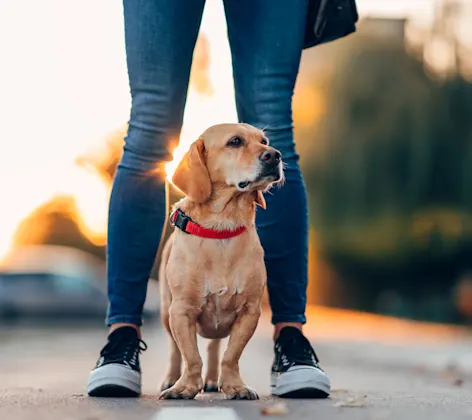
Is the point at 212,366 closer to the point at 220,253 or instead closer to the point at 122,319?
the point at 122,319

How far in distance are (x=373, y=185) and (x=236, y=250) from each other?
833 inches

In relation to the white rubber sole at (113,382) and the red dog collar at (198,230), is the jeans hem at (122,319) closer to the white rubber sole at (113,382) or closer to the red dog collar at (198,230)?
the white rubber sole at (113,382)

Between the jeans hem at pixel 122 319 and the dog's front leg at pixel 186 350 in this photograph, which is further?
the jeans hem at pixel 122 319

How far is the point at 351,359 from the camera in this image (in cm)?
768

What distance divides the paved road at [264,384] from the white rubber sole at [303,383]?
2.7 inches

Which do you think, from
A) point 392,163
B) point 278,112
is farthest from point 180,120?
point 392,163

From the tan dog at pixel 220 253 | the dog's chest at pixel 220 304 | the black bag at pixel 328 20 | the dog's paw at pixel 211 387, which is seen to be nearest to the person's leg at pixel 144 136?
the tan dog at pixel 220 253

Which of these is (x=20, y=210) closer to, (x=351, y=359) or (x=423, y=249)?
(x=423, y=249)

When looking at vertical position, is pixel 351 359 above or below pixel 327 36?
below

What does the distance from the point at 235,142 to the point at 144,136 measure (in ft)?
1.20

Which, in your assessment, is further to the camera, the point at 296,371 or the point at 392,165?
the point at 392,165

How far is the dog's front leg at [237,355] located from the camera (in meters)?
3.55

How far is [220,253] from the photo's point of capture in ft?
12.1

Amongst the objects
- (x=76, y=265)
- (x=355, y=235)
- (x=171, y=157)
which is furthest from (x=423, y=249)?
(x=171, y=157)
